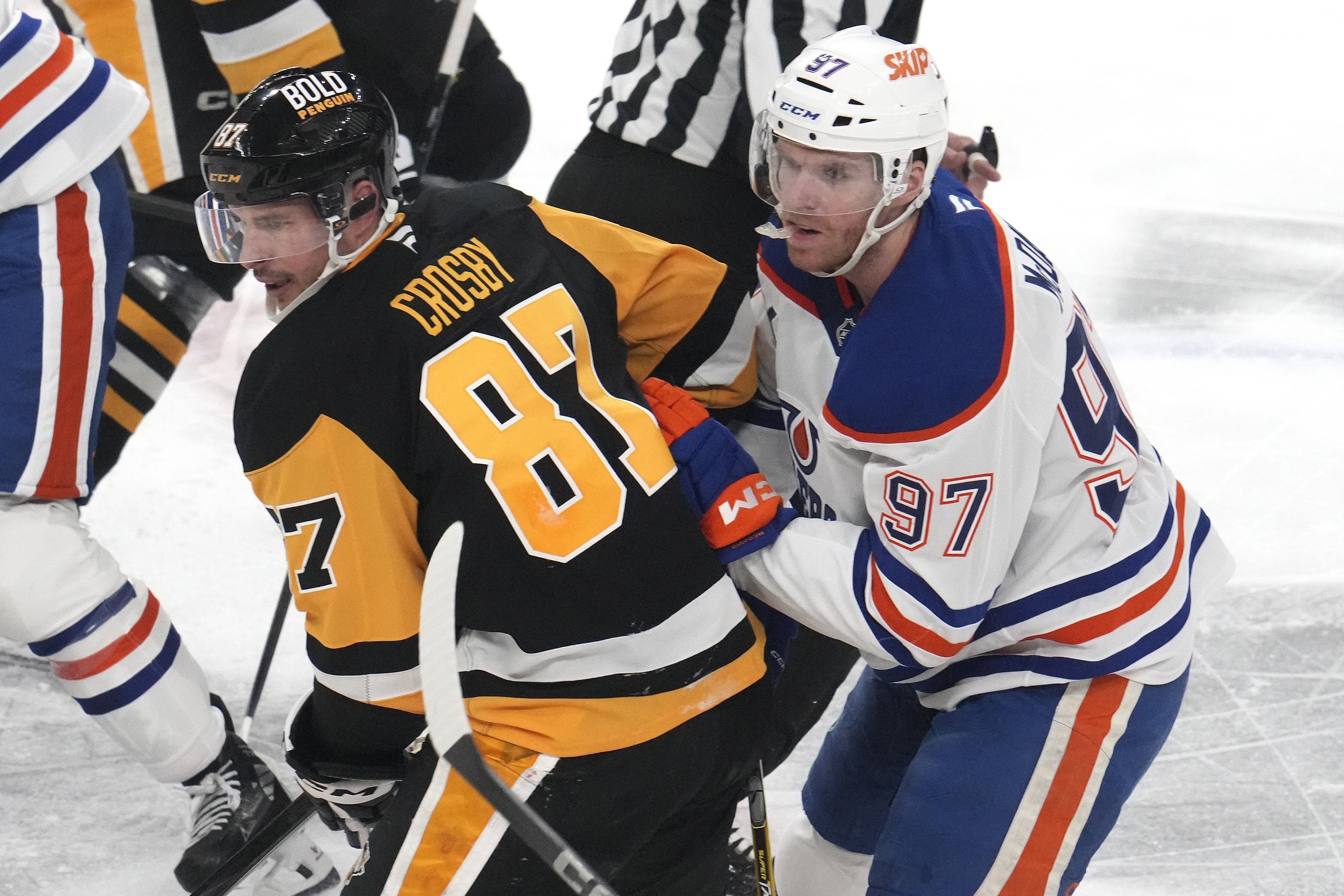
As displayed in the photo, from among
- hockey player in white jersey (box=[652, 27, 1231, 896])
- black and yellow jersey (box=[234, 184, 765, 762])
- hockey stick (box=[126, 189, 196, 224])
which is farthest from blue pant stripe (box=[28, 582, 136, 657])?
hockey player in white jersey (box=[652, 27, 1231, 896])

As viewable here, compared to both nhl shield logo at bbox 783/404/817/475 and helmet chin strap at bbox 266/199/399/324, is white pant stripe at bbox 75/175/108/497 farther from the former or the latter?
nhl shield logo at bbox 783/404/817/475

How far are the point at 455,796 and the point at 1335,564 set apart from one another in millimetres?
A: 2130

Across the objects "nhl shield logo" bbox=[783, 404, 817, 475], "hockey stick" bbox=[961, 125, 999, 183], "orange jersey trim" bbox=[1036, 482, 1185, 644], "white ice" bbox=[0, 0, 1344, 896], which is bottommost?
"white ice" bbox=[0, 0, 1344, 896]

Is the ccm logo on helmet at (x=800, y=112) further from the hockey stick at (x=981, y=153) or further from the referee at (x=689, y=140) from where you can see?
the hockey stick at (x=981, y=153)

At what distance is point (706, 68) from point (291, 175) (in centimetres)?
71

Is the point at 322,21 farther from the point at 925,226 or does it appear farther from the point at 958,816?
the point at 958,816

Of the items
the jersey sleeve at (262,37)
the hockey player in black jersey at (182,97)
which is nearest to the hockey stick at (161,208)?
the hockey player in black jersey at (182,97)

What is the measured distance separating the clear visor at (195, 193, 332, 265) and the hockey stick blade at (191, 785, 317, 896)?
819mm

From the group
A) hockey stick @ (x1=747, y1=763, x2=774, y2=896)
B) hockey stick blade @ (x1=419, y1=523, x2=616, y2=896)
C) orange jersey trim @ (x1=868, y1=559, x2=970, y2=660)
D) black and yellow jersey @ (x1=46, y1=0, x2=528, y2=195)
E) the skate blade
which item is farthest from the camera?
black and yellow jersey @ (x1=46, y1=0, x2=528, y2=195)

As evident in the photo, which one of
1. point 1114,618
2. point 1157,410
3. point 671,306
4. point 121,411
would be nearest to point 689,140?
point 671,306

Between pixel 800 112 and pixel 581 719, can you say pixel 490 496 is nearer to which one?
pixel 581 719

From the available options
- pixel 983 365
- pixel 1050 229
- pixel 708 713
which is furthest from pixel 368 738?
pixel 1050 229

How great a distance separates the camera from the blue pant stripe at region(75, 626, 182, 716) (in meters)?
1.88

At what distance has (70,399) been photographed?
1865 mm
